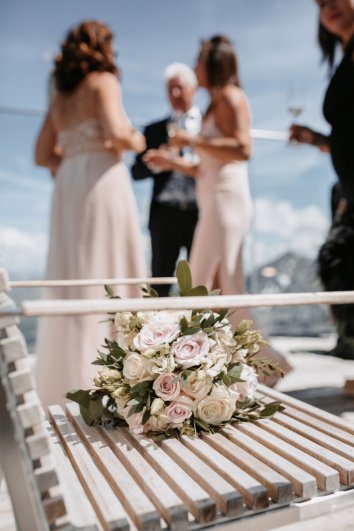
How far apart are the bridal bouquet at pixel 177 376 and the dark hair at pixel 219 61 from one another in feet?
5.41

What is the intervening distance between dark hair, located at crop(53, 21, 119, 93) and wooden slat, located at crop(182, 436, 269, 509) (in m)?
1.78

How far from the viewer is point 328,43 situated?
2.04m

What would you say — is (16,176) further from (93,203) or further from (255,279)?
(255,279)

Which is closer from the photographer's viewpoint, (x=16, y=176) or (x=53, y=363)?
(x=53, y=363)

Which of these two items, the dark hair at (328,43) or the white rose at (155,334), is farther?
the dark hair at (328,43)

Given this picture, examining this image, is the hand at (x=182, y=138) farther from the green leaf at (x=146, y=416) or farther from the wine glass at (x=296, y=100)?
the green leaf at (x=146, y=416)

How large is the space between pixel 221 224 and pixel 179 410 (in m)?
1.58

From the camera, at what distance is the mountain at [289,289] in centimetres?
407

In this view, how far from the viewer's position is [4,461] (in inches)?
22.5

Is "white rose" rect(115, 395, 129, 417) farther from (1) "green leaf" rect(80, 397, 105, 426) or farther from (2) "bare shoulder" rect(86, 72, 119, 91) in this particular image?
(2) "bare shoulder" rect(86, 72, 119, 91)

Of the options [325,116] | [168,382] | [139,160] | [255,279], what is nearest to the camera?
[168,382]

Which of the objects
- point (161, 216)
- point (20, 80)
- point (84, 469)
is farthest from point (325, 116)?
point (20, 80)

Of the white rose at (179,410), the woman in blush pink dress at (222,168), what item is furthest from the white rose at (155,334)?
the woman in blush pink dress at (222,168)

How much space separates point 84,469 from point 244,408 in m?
0.37
